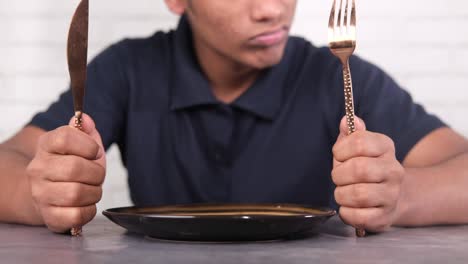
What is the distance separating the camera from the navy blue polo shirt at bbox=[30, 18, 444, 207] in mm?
1411

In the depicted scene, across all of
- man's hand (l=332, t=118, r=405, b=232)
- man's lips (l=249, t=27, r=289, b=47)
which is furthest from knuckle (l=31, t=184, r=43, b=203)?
man's lips (l=249, t=27, r=289, b=47)

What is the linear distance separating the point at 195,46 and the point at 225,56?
13 cm

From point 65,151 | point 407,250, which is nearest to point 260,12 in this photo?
point 65,151

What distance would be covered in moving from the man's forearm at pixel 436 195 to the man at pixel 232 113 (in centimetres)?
13

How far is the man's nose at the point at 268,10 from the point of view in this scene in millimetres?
1261

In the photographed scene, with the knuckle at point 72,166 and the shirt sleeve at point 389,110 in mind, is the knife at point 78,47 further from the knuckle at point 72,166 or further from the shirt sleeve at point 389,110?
the shirt sleeve at point 389,110

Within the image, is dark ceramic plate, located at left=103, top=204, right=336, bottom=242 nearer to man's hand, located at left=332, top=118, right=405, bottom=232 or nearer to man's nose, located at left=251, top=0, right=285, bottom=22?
man's hand, located at left=332, top=118, right=405, bottom=232

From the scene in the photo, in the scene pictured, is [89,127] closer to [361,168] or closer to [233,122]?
[361,168]

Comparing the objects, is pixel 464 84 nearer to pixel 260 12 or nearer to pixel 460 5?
pixel 460 5

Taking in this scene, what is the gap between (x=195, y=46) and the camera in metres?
1.55

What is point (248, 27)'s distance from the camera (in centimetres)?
131

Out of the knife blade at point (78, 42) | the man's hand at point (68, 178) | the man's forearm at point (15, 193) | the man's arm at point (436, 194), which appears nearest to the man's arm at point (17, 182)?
the man's forearm at point (15, 193)

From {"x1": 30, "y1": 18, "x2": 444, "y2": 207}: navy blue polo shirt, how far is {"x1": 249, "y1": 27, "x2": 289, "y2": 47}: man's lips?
16 cm

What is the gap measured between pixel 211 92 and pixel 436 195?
538mm
